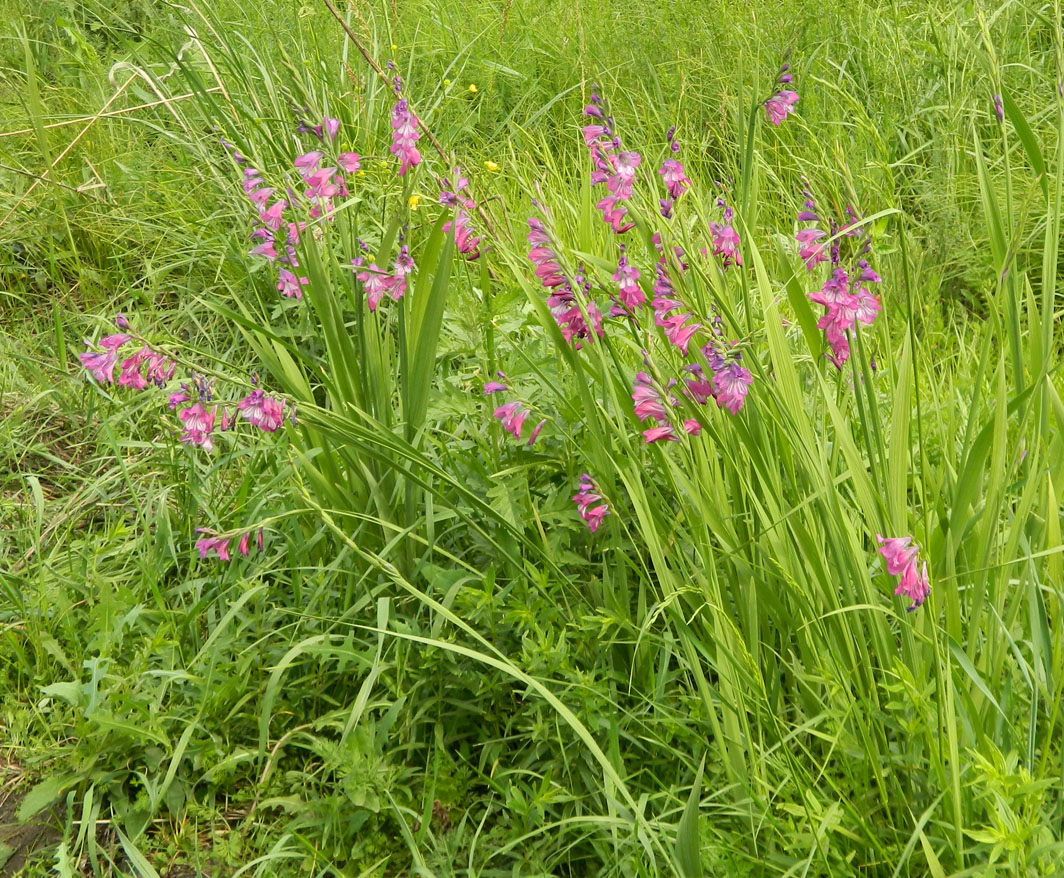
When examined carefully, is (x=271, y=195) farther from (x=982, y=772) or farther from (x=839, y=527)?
(x=982, y=772)

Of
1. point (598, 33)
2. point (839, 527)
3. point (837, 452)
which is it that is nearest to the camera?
point (839, 527)

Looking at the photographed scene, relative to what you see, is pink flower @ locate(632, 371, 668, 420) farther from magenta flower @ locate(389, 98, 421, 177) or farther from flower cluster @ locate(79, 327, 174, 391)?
flower cluster @ locate(79, 327, 174, 391)

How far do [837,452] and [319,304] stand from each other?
0.92 metres

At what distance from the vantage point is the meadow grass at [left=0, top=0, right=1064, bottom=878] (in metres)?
1.36

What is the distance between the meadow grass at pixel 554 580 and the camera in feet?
4.47

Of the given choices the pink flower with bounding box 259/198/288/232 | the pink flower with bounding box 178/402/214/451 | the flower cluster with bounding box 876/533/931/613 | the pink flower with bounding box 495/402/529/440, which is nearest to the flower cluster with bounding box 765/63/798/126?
the pink flower with bounding box 495/402/529/440

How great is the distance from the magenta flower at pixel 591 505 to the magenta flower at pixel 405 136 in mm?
609

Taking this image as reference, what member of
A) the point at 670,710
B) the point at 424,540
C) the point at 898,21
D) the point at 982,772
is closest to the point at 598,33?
the point at 898,21

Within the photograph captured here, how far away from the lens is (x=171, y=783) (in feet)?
5.94

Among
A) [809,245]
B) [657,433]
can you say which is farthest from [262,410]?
[809,245]

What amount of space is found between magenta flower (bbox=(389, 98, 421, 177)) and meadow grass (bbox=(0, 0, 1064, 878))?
6 centimetres

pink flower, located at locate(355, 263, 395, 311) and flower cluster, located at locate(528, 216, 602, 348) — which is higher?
flower cluster, located at locate(528, 216, 602, 348)

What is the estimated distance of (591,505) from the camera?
1686mm

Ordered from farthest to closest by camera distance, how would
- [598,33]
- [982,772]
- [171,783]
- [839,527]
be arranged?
[598,33] < [171,783] < [839,527] < [982,772]
